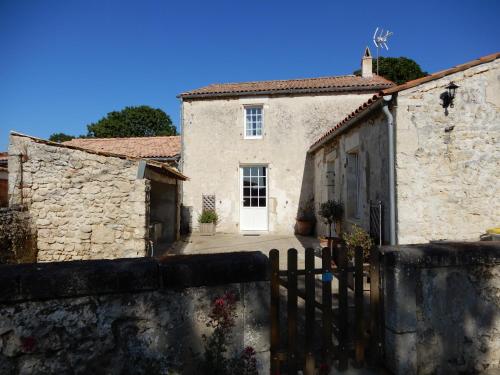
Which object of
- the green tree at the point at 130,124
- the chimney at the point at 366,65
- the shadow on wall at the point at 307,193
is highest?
the green tree at the point at 130,124

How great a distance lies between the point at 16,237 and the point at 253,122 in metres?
8.35

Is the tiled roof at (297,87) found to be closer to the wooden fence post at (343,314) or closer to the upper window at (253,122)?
the upper window at (253,122)

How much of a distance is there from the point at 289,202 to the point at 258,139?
262 cm

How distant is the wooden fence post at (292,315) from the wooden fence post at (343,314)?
0.41m

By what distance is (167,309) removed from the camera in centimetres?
195

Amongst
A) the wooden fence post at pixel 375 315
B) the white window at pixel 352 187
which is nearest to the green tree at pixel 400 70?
the white window at pixel 352 187

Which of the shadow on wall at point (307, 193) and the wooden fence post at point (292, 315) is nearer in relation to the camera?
the wooden fence post at point (292, 315)

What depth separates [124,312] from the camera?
1.88 metres

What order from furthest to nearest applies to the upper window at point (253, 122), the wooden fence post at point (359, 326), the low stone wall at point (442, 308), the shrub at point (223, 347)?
the upper window at point (253, 122) < the wooden fence post at point (359, 326) < the low stone wall at point (442, 308) < the shrub at point (223, 347)

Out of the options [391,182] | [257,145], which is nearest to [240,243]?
[257,145]

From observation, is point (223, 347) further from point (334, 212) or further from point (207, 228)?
point (207, 228)

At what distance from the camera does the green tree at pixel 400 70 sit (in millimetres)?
24719

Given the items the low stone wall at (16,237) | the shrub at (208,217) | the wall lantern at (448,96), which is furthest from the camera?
the shrub at (208,217)

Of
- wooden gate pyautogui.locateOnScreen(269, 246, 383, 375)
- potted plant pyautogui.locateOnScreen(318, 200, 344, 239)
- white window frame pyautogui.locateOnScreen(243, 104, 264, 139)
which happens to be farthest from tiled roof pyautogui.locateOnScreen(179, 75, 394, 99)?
wooden gate pyautogui.locateOnScreen(269, 246, 383, 375)
